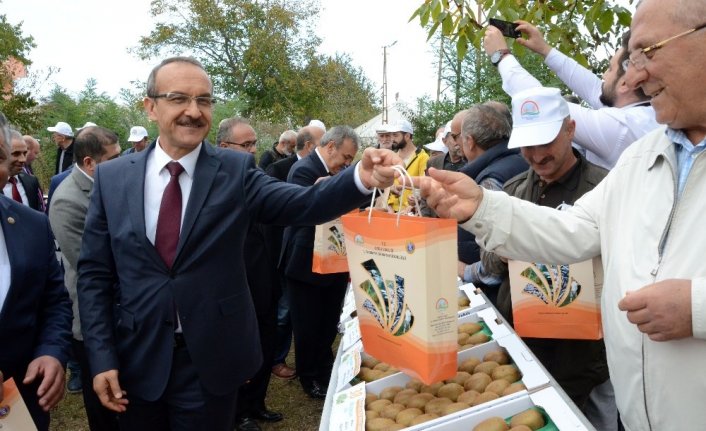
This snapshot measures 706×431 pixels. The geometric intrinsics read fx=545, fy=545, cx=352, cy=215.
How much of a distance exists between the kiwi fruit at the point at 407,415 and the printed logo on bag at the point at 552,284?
71 centimetres

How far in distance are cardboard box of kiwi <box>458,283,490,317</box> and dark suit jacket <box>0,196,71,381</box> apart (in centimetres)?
165

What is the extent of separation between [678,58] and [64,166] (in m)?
8.77

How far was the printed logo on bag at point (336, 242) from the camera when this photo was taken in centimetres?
372

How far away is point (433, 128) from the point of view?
61.3ft

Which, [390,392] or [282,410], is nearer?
[390,392]

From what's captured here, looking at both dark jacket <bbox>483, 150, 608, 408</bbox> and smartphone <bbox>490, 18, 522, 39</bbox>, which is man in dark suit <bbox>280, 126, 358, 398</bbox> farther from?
dark jacket <bbox>483, 150, 608, 408</bbox>

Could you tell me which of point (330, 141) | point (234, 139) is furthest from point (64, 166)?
point (330, 141)

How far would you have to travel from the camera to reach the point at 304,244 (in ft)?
13.6

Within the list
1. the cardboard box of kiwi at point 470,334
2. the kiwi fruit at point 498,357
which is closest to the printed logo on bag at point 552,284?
the cardboard box of kiwi at point 470,334

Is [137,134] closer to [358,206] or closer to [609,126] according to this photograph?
[358,206]

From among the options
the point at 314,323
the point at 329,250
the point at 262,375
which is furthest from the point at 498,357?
the point at 314,323

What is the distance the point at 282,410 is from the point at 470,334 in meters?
2.52

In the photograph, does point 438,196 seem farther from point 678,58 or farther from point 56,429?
point 56,429

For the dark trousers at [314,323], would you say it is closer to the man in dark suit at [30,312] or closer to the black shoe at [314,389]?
the black shoe at [314,389]
